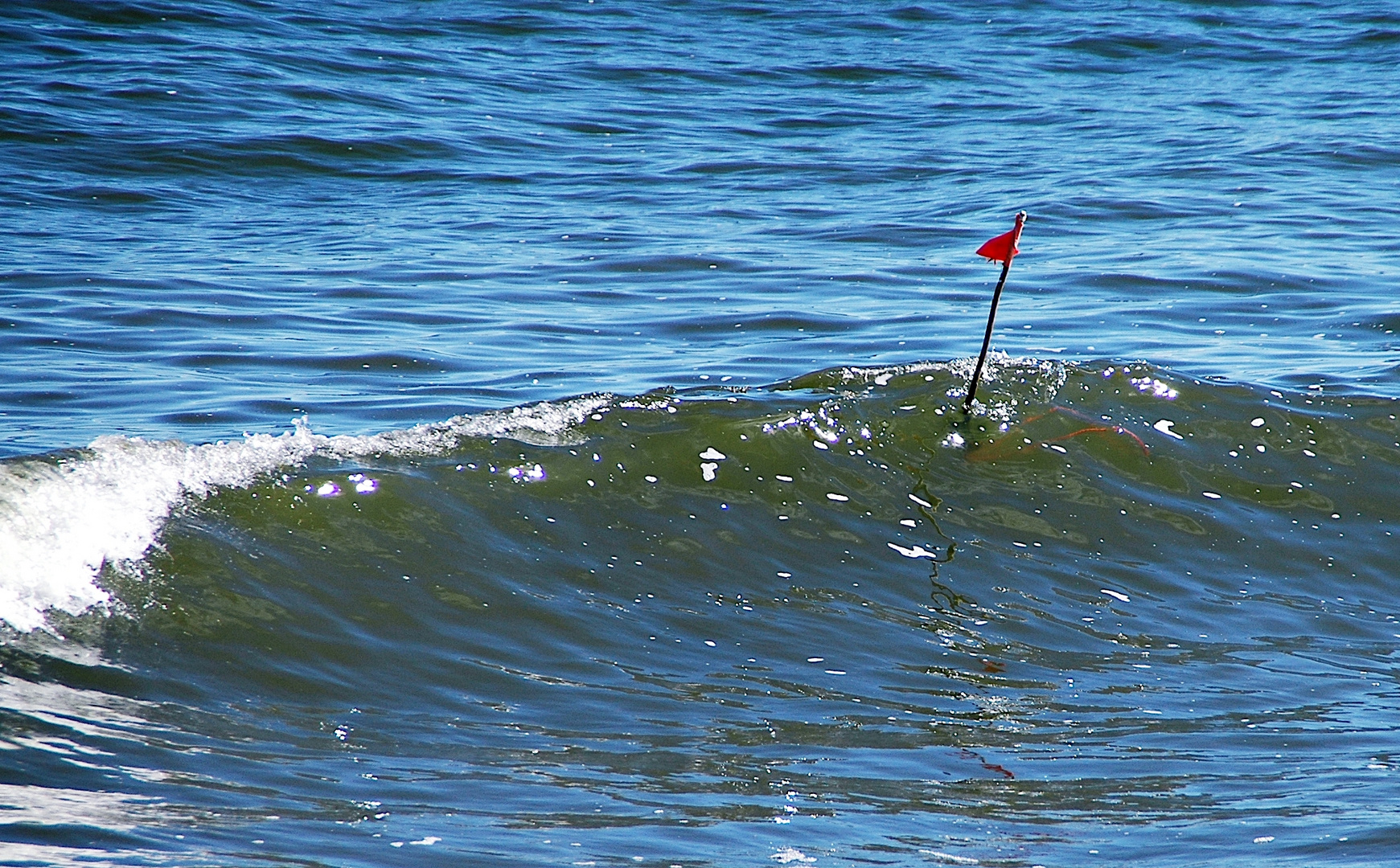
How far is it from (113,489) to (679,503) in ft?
6.55

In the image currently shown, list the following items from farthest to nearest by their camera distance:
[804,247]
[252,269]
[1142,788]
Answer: [804,247] → [252,269] → [1142,788]

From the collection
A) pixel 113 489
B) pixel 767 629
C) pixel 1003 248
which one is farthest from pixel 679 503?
pixel 113 489

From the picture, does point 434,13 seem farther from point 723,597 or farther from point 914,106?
point 723,597

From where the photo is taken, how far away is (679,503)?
548cm

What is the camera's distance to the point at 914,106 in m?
15.3

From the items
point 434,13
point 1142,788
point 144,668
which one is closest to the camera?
point 1142,788

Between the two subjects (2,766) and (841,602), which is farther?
(841,602)

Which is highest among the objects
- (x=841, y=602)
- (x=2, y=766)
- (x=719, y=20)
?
(x=719, y=20)

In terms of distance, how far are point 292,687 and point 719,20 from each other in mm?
15918

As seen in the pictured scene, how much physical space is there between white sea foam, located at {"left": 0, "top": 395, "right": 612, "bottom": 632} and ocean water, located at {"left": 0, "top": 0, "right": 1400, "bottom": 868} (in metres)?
0.02

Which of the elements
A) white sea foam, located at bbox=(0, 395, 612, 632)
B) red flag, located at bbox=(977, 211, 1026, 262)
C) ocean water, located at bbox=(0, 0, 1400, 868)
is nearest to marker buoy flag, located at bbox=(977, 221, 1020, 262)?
red flag, located at bbox=(977, 211, 1026, 262)

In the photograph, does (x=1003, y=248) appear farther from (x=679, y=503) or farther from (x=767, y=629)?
(x=767, y=629)

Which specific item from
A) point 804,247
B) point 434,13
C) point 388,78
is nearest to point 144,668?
point 804,247

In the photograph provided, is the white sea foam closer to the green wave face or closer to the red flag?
the green wave face
